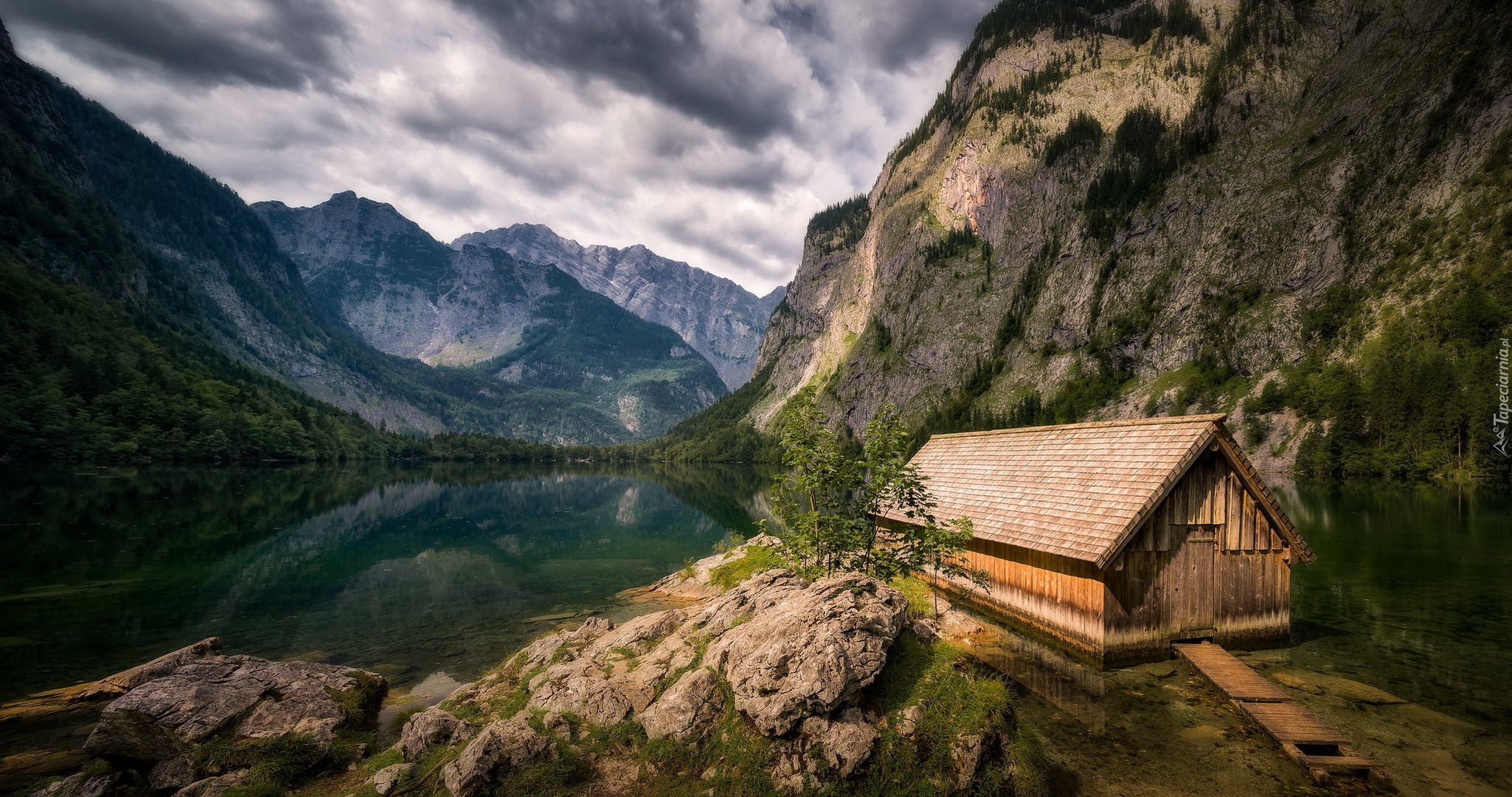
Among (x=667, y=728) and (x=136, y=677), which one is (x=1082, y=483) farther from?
(x=136, y=677)

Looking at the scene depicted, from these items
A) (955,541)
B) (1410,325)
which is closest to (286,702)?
(955,541)

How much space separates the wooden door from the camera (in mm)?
17422

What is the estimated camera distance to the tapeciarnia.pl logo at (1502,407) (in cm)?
7075

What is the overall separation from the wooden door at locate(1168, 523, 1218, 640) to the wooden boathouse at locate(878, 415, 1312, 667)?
0.10ft

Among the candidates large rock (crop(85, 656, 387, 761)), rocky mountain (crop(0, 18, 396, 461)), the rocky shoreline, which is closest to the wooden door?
the rocky shoreline

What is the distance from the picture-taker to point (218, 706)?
42.3ft

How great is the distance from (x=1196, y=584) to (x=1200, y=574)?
0.33 m

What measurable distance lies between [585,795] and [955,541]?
10859mm

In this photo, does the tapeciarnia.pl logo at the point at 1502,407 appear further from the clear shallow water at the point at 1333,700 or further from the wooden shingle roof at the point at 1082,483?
the wooden shingle roof at the point at 1082,483

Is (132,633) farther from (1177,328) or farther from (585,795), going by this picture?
(1177,328)

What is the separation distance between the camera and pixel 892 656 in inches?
438

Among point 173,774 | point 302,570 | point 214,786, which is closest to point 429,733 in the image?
point 214,786

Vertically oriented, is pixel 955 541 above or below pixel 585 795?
above

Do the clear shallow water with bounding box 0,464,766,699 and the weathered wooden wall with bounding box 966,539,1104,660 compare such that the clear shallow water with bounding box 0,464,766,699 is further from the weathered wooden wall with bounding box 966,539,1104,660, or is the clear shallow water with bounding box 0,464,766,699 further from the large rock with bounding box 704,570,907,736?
the weathered wooden wall with bounding box 966,539,1104,660
